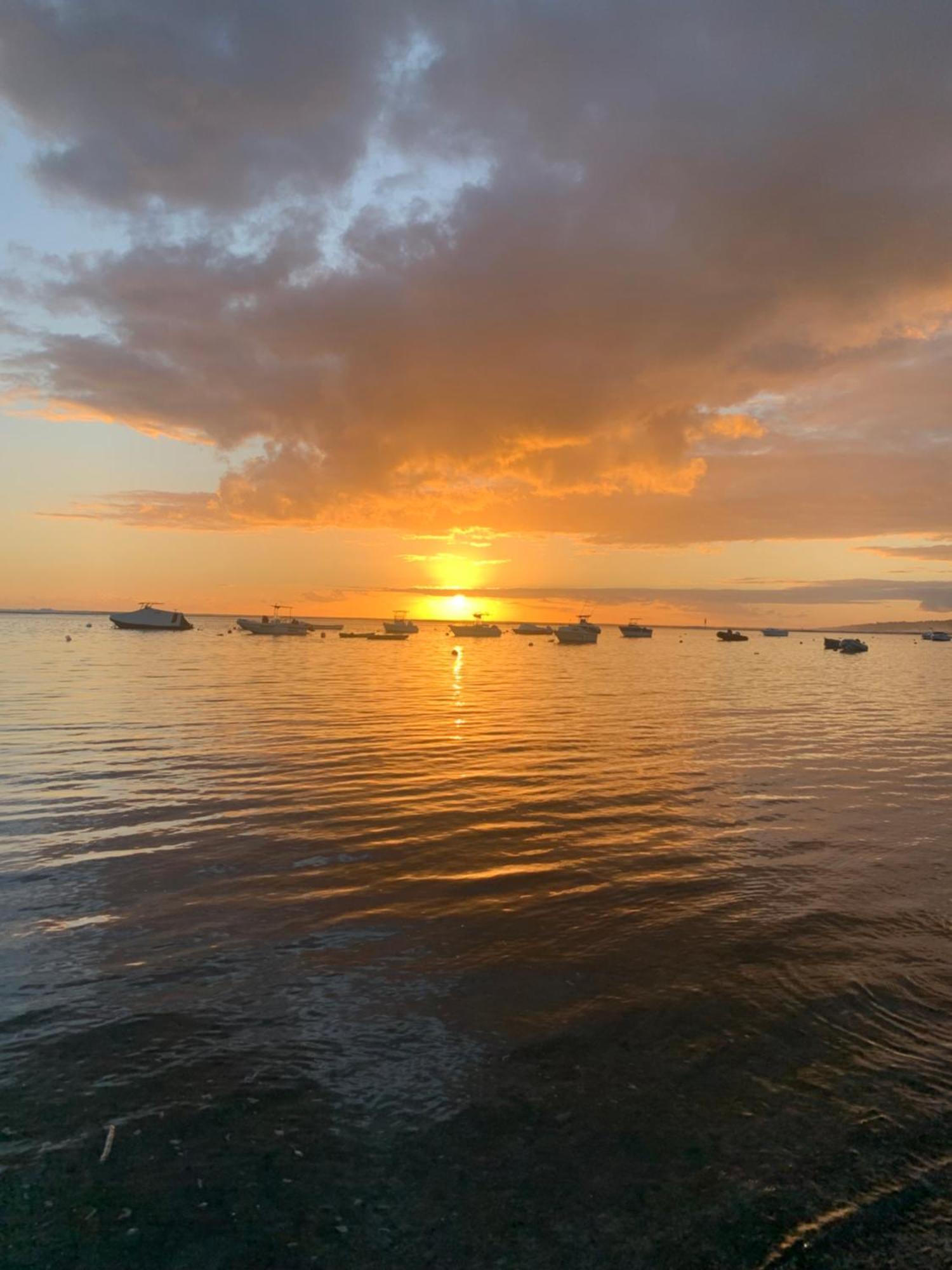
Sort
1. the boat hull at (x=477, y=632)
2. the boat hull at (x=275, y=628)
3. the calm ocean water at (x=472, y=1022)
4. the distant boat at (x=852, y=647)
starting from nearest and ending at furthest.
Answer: the calm ocean water at (x=472, y=1022)
the distant boat at (x=852, y=647)
the boat hull at (x=275, y=628)
the boat hull at (x=477, y=632)

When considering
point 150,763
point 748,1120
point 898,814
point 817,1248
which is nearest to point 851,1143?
point 748,1120

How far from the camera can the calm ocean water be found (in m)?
5.25

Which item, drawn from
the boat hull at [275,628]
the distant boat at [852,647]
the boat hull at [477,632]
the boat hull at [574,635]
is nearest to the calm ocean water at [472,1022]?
the boat hull at [574,635]

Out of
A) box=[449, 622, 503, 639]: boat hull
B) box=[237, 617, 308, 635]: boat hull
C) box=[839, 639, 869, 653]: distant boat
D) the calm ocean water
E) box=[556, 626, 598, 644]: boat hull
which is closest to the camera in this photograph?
the calm ocean water

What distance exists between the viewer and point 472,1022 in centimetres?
787

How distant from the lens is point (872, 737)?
103 ft

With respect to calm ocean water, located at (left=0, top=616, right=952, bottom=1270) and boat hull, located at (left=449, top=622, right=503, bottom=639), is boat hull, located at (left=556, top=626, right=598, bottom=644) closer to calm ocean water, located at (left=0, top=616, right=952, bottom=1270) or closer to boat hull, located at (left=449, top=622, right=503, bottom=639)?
boat hull, located at (left=449, top=622, right=503, bottom=639)

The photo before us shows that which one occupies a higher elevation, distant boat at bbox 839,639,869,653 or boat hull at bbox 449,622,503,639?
boat hull at bbox 449,622,503,639

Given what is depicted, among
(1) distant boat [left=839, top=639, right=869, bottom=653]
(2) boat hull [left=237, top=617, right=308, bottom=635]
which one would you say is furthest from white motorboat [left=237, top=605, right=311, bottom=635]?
(1) distant boat [left=839, top=639, right=869, bottom=653]

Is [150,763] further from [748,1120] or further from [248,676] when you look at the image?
[248,676]

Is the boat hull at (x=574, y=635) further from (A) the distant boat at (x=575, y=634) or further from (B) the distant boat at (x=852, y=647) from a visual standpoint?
(B) the distant boat at (x=852, y=647)

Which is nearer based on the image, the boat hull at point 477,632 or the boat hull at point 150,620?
the boat hull at point 150,620

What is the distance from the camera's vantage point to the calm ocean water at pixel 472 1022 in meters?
5.25

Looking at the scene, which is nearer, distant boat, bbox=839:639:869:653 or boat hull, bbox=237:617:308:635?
distant boat, bbox=839:639:869:653
